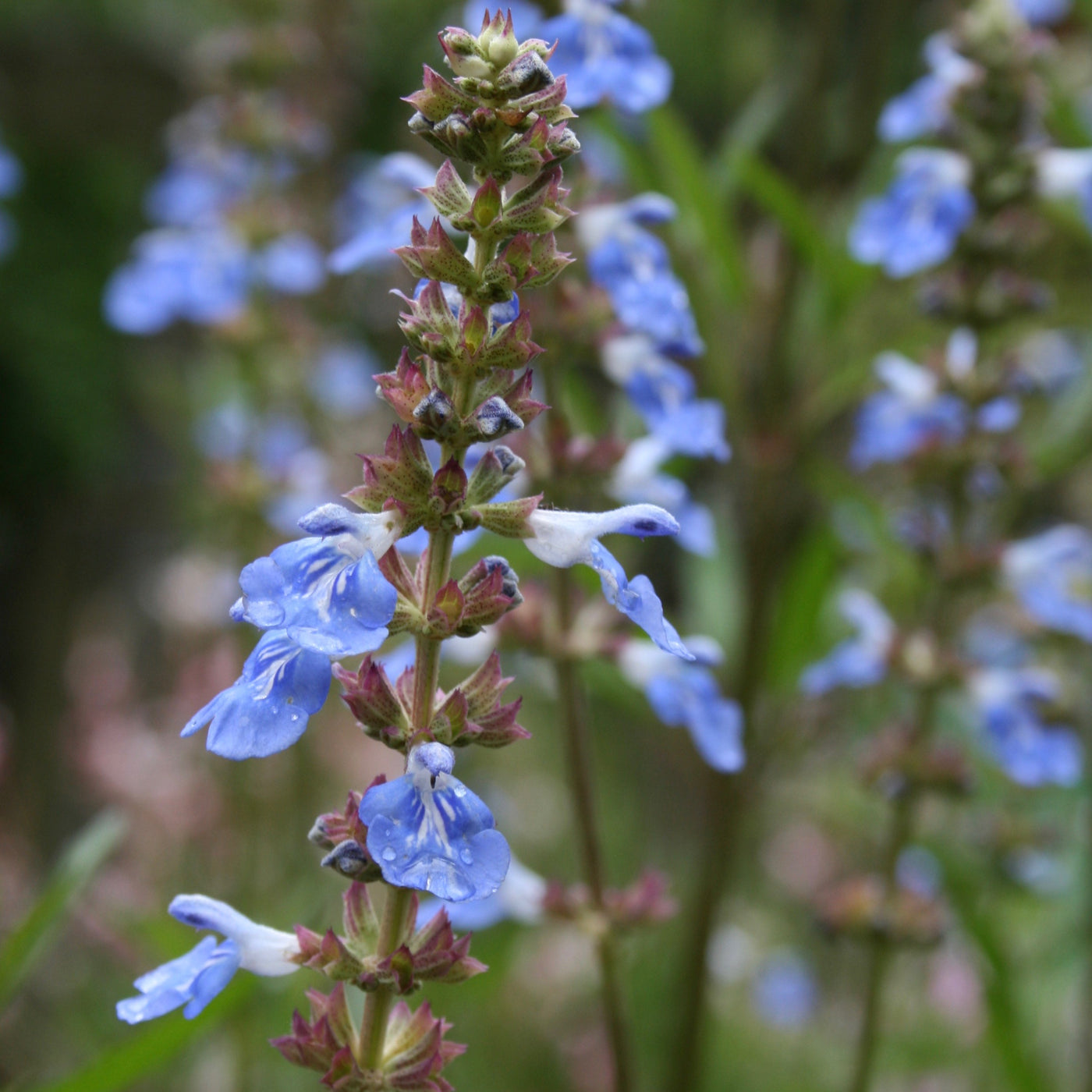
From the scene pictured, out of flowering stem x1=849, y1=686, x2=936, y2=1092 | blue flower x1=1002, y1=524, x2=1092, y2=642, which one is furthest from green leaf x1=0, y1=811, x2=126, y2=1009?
blue flower x1=1002, y1=524, x2=1092, y2=642

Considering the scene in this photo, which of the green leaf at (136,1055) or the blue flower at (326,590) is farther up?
the blue flower at (326,590)

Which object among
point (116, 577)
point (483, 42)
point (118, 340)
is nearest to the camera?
point (483, 42)

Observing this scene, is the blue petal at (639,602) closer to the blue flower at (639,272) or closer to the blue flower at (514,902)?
the blue flower at (639,272)

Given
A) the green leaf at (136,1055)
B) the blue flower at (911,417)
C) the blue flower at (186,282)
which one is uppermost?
the blue flower at (186,282)

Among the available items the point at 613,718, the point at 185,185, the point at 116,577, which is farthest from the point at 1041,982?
the point at 116,577

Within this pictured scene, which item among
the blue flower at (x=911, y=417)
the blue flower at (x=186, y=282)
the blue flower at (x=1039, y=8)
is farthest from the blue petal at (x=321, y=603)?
the blue flower at (x=186, y=282)

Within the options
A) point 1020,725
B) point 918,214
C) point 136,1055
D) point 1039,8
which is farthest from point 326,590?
point 1039,8

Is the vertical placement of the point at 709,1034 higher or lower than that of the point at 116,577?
lower

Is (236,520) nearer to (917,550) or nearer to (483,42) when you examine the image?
(917,550)
